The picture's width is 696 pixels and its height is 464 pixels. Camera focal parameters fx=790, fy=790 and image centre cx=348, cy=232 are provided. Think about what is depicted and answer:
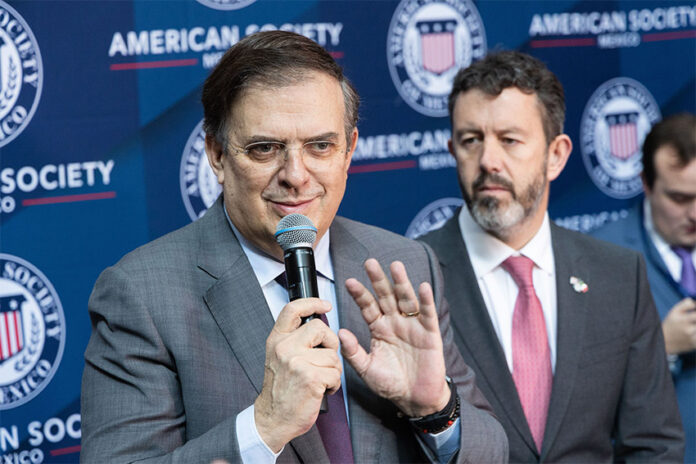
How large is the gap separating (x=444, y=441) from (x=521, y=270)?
0.95 m

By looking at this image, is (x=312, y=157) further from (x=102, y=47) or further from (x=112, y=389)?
(x=102, y=47)

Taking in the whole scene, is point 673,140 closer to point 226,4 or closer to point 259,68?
point 226,4

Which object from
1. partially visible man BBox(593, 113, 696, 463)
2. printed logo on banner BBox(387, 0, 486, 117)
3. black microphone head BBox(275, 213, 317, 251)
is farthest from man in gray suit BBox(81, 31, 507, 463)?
→ partially visible man BBox(593, 113, 696, 463)

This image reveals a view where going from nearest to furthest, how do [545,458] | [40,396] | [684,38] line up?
1. [545,458]
2. [40,396]
3. [684,38]

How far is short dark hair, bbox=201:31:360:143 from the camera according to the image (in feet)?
6.10

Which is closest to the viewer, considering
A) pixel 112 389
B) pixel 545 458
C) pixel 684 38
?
pixel 112 389

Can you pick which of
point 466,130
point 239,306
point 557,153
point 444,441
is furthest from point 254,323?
point 557,153

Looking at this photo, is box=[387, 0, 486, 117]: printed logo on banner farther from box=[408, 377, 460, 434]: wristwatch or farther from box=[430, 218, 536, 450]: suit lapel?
box=[408, 377, 460, 434]: wristwatch

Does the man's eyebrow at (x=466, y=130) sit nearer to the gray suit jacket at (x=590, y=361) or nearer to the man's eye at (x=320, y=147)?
the gray suit jacket at (x=590, y=361)

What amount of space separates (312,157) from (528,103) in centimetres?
117

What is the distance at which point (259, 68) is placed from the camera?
73.1 inches

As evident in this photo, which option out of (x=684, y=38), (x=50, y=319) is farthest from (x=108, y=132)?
(x=684, y=38)

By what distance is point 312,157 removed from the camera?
A: 190 centimetres

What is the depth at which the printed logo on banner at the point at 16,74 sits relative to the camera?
8.64 ft
